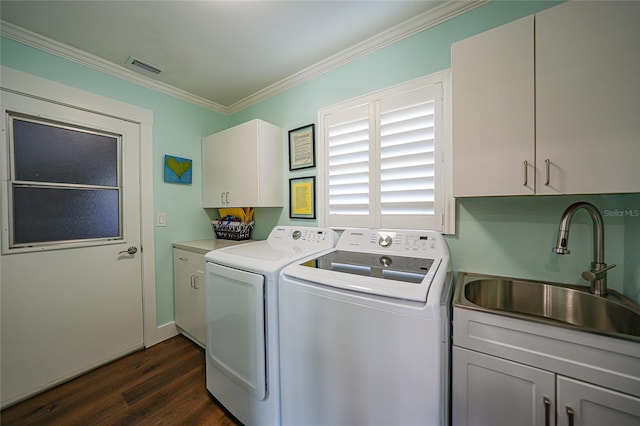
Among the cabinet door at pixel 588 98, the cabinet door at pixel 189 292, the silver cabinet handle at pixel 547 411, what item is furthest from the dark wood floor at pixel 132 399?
the cabinet door at pixel 588 98

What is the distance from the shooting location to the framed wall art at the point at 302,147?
2008mm

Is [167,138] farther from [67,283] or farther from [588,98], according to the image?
[588,98]

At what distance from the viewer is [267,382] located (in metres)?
1.19

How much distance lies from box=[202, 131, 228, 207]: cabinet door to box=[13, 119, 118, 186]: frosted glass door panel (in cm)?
74

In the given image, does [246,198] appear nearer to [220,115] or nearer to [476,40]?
[220,115]

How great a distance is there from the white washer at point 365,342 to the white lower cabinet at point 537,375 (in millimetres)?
87

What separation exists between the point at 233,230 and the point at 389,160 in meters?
1.70

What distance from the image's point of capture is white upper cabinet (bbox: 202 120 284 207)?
2.04 metres

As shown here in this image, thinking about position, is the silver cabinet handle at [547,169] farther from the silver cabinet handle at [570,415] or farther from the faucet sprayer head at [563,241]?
the silver cabinet handle at [570,415]

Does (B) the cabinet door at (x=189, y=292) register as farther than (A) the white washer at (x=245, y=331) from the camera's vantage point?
Yes

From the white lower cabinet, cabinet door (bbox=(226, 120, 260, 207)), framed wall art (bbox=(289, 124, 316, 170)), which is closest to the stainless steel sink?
the white lower cabinet

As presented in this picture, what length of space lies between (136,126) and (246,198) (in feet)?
3.85

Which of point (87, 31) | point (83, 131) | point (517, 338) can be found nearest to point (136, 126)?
point (83, 131)

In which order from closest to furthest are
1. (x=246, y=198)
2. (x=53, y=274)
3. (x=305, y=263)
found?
(x=305, y=263) < (x=53, y=274) < (x=246, y=198)
